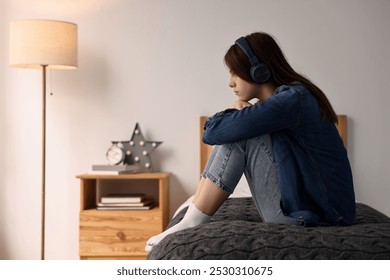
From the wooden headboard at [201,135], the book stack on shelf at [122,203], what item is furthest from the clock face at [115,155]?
the wooden headboard at [201,135]

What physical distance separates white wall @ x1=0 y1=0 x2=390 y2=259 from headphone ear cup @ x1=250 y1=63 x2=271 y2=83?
1762mm

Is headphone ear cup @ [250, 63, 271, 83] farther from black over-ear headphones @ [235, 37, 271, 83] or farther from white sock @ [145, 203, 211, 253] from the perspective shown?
white sock @ [145, 203, 211, 253]

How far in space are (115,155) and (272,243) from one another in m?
2.18

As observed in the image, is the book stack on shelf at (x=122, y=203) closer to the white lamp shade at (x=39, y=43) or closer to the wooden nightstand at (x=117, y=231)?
the wooden nightstand at (x=117, y=231)

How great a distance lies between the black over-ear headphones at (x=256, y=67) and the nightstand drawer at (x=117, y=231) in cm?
160

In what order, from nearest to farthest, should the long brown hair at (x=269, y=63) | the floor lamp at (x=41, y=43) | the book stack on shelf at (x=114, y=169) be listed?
the long brown hair at (x=269, y=63)
the floor lamp at (x=41, y=43)
the book stack on shelf at (x=114, y=169)

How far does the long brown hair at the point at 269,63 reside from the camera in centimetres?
203

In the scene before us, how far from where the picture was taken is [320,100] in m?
2.00

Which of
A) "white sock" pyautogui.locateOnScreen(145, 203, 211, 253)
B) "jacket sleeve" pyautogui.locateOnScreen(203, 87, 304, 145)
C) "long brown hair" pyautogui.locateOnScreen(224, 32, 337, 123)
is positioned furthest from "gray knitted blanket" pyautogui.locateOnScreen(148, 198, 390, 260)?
"long brown hair" pyautogui.locateOnScreen(224, 32, 337, 123)

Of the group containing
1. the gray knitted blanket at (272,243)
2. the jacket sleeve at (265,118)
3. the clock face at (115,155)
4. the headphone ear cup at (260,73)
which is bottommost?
the gray knitted blanket at (272,243)

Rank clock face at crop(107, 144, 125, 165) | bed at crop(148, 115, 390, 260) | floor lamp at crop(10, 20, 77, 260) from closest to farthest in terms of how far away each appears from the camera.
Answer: bed at crop(148, 115, 390, 260) < floor lamp at crop(10, 20, 77, 260) < clock face at crop(107, 144, 125, 165)

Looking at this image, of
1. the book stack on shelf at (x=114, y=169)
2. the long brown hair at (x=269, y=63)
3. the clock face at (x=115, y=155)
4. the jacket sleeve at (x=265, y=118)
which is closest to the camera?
the jacket sleeve at (x=265, y=118)

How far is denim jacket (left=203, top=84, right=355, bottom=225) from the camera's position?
6.29 ft
